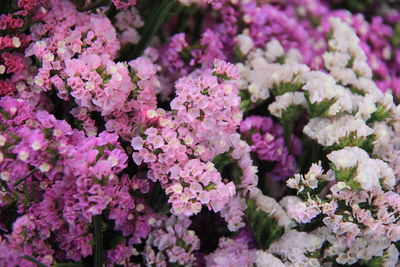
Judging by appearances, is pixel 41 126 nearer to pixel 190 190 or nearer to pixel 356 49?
pixel 190 190

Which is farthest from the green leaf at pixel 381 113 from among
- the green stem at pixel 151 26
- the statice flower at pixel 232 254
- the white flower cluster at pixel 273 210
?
the green stem at pixel 151 26

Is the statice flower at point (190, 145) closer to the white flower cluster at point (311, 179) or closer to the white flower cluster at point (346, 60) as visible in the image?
the white flower cluster at point (311, 179)

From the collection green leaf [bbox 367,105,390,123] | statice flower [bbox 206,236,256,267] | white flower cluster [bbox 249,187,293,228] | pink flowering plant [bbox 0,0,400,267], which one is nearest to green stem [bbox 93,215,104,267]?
pink flowering plant [bbox 0,0,400,267]

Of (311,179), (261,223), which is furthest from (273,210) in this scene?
(311,179)

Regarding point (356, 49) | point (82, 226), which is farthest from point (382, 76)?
point (82, 226)

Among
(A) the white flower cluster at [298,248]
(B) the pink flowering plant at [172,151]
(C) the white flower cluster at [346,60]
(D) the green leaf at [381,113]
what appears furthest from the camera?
(C) the white flower cluster at [346,60]

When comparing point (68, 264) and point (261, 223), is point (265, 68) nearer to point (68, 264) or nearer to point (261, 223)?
point (261, 223)

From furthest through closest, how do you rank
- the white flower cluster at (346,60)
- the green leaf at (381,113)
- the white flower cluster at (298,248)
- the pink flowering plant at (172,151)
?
the white flower cluster at (346,60), the green leaf at (381,113), the white flower cluster at (298,248), the pink flowering plant at (172,151)
